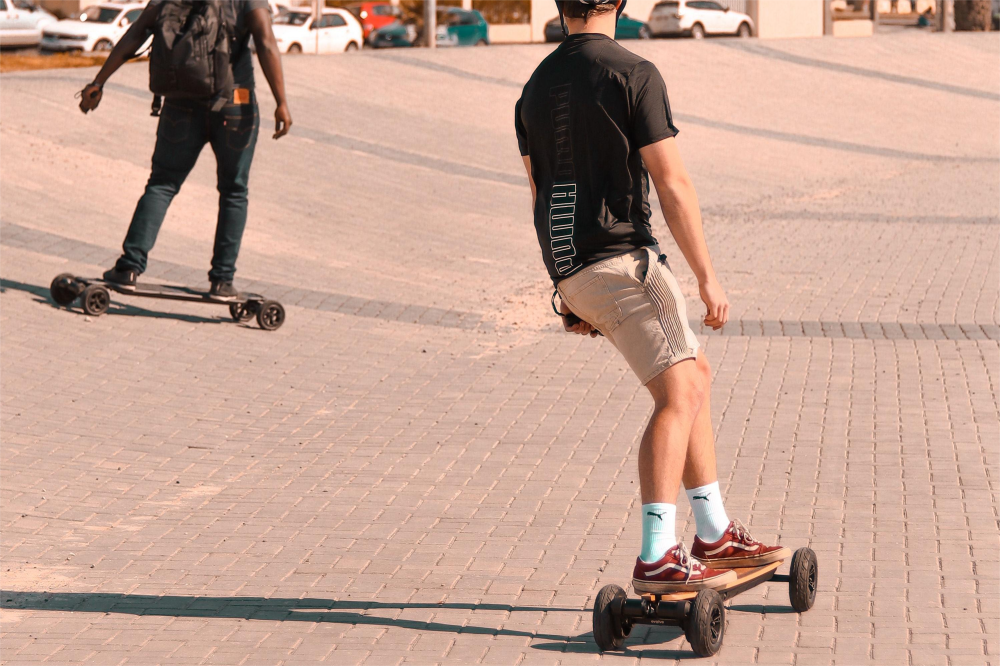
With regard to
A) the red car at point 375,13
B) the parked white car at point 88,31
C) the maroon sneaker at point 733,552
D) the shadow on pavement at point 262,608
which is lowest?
the red car at point 375,13

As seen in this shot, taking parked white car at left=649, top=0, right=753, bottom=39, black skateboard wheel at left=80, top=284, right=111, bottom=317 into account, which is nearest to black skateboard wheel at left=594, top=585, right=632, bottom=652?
black skateboard wheel at left=80, top=284, right=111, bottom=317

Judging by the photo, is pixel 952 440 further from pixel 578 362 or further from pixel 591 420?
pixel 578 362

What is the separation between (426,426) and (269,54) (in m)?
2.78

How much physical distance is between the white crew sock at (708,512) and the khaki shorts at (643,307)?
0.44 m

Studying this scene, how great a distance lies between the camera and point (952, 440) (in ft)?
20.0

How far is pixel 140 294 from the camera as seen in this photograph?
798 centimetres

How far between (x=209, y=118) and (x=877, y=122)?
15.4 m

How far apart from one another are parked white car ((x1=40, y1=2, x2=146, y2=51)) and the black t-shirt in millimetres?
31375

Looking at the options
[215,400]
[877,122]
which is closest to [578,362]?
[215,400]

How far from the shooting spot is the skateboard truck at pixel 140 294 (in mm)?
7984

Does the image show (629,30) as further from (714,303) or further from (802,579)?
(714,303)

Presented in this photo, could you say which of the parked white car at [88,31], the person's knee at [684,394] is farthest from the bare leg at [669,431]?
the parked white car at [88,31]

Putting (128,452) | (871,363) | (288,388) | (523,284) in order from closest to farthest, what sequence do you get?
(128,452)
(288,388)
(871,363)
(523,284)

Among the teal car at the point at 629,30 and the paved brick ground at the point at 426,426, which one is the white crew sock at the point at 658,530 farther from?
the teal car at the point at 629,30
